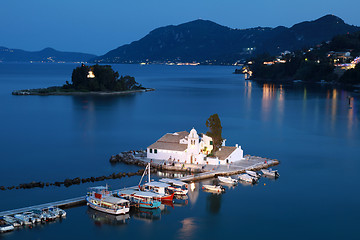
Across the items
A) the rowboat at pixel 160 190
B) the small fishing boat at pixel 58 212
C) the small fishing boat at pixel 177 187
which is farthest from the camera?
the small fishing boat at pixel 177 187

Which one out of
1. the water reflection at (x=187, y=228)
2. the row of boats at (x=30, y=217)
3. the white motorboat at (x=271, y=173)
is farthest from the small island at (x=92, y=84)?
the water reflection at (x=187, y=228)

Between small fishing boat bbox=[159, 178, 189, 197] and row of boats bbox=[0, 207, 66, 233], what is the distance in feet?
20.6

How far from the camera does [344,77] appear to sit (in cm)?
12319

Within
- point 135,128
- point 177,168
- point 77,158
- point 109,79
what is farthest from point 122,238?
point 109,79

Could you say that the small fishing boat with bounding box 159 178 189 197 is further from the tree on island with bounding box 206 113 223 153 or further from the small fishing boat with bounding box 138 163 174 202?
the tree on island with bounding box 206 113 223 153

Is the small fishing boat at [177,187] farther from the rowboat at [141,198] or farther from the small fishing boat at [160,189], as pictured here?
the rowboat at [141,198]

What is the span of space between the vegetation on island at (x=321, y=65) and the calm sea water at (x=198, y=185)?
186 feet

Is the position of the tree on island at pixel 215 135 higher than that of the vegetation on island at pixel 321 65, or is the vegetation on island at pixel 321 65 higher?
the vegetation on island at pixel 321 65

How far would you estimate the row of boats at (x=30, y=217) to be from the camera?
21.8 metres

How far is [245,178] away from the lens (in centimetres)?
2970

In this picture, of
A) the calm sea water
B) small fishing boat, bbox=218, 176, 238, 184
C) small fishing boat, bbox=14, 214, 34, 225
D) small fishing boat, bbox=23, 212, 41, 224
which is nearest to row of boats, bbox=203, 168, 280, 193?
small fishing boat, bbox=218, 176, 238, 184

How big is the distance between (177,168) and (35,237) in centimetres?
1199

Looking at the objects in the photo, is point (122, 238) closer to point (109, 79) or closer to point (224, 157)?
point (224, 157)

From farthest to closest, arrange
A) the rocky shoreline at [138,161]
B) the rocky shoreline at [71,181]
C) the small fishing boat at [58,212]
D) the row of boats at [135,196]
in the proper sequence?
the rocky shoreline at [138,161] → the rocky shoreline at [71,181] → the row of boats at [135,196] → the small fishing boat at [58,212]
